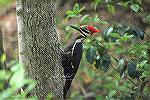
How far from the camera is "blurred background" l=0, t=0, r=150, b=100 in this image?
3.93m

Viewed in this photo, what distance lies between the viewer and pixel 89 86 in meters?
5.79

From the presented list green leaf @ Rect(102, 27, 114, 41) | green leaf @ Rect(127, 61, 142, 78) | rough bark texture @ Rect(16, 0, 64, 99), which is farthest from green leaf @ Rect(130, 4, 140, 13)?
rough bark texture @ Rect(16, 0, 64, 99)

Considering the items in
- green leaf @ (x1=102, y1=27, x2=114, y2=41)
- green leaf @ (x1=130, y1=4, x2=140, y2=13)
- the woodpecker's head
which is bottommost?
green leaf @ (x1=102, y1=27, x2=114, y2=41)

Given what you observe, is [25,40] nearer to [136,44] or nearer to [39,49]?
[39,49]

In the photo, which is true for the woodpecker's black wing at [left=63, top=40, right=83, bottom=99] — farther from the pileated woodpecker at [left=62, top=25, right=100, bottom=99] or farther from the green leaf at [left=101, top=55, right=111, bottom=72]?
the green leaf at [left=101, top=55, right=111, bottom=72]

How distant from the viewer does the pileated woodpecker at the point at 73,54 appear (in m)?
3.36

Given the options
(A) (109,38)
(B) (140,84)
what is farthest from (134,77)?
(A) (109,38)

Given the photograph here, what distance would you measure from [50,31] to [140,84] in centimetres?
109

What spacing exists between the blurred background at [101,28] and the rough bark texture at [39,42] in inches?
16.5

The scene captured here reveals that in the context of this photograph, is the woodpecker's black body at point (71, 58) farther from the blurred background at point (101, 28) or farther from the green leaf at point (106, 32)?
the green leaf at point (106, 32)

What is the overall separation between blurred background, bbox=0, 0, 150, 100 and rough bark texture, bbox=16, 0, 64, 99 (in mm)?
420

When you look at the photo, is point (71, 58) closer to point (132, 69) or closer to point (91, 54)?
point (91, 54)

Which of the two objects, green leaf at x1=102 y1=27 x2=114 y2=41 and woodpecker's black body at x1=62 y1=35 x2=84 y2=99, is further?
green leaf at x1=102 y1=27 x2=114 y2=41

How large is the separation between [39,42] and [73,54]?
524 millimetres
